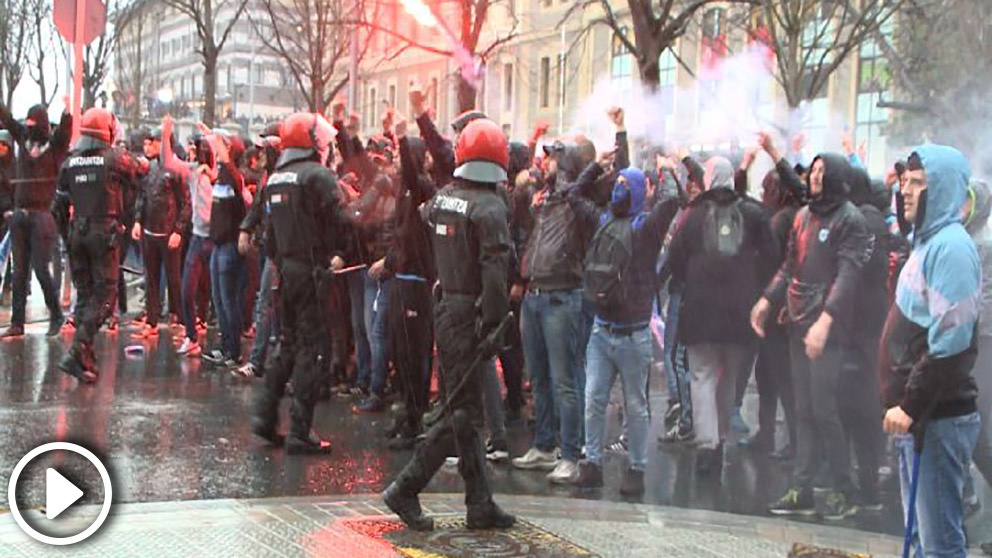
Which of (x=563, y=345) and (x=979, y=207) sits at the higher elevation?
(x=979, y=207)

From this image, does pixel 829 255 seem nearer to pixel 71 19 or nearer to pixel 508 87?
pixel 71 19

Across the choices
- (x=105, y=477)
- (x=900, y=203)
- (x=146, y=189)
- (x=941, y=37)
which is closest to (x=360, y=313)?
(x=146, y=189)

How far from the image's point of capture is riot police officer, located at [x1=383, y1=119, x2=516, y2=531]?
20.0 ft

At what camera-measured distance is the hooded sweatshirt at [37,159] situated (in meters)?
12.4

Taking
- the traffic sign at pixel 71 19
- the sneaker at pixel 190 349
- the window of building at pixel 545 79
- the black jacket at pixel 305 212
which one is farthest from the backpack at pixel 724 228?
the window of building at pixel 545 79

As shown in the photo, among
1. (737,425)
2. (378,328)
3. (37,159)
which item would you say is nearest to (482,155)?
(378,328)

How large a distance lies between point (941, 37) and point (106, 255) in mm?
16579

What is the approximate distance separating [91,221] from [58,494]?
564 cm

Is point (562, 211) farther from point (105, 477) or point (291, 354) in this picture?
point (105, 477)

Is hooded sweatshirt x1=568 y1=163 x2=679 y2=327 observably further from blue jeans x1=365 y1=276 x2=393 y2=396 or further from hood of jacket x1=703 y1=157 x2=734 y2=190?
blue jeans x1=365 y1=276 x2=393 y2=396

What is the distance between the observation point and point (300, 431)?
795 centimetres

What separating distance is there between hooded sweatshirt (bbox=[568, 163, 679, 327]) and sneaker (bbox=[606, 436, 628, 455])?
1.48 m

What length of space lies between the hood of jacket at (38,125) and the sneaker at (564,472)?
7446 millimetres

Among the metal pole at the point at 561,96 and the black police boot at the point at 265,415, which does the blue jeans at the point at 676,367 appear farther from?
the metal pole at the point at 561,96
